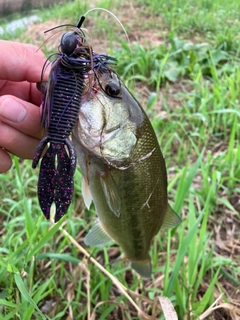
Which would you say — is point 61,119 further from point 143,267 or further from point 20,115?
point 143,267

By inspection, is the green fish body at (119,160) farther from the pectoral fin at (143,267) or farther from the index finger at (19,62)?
the index finger at (19,62)

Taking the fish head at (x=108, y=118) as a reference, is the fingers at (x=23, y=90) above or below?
below

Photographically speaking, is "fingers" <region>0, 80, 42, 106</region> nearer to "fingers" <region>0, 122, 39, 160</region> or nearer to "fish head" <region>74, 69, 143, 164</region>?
"fingers" <region>0, 122, 39, 160</region>

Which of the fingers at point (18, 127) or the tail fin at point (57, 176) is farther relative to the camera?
Result: the fingers at point (18, 127)

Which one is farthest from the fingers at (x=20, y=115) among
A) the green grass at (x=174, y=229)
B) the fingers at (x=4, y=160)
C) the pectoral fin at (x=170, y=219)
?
the pectoral fin at (x=170, y=219)

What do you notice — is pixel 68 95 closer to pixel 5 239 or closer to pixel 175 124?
pixel 5 239

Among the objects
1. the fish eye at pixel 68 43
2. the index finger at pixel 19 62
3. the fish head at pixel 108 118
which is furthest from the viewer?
the index finger at pixel 19 62
